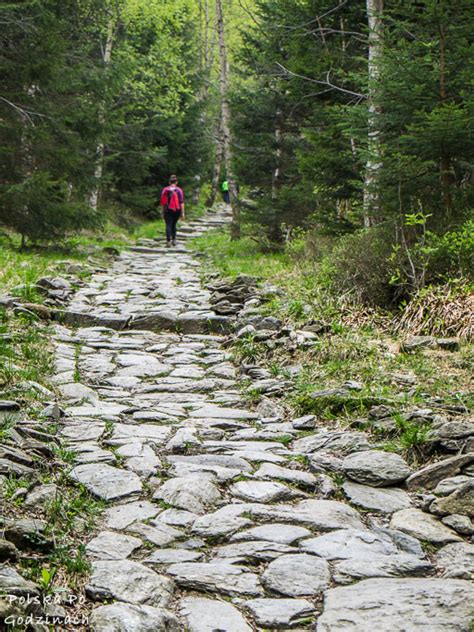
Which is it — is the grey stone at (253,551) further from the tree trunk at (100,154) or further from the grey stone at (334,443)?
the tree trunk at (100,154)

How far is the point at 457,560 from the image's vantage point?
11.4ft

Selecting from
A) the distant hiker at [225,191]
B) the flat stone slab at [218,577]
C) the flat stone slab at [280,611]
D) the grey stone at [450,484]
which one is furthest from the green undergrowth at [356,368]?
the distant hiker at [225,191]

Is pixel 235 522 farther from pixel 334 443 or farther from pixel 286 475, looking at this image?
pixel 334 443

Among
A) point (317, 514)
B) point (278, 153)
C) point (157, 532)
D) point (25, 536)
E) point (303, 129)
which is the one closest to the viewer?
point (25, 536)

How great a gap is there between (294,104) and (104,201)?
9971mm

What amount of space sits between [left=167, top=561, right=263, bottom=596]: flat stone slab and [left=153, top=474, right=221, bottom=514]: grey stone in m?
0.70

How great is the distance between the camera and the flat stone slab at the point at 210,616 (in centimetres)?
280

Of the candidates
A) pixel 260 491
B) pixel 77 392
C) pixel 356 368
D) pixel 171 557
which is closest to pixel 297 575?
pixel 171 557

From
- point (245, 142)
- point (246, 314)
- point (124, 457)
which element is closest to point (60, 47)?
point (245, 142)

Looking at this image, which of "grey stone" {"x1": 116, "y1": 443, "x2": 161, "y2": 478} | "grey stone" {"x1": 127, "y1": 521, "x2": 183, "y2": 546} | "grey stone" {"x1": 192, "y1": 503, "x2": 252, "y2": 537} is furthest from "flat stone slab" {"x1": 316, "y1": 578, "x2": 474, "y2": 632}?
"grey stone" {"x1": 116, "y1": 443, "x2": 161, "y2": 478}

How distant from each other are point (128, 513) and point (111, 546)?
49 cm

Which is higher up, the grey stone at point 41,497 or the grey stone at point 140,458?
the grey stone at point 41,497

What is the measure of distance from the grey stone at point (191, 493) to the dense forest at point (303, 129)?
4522 millimetres

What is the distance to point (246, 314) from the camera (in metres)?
9.62
